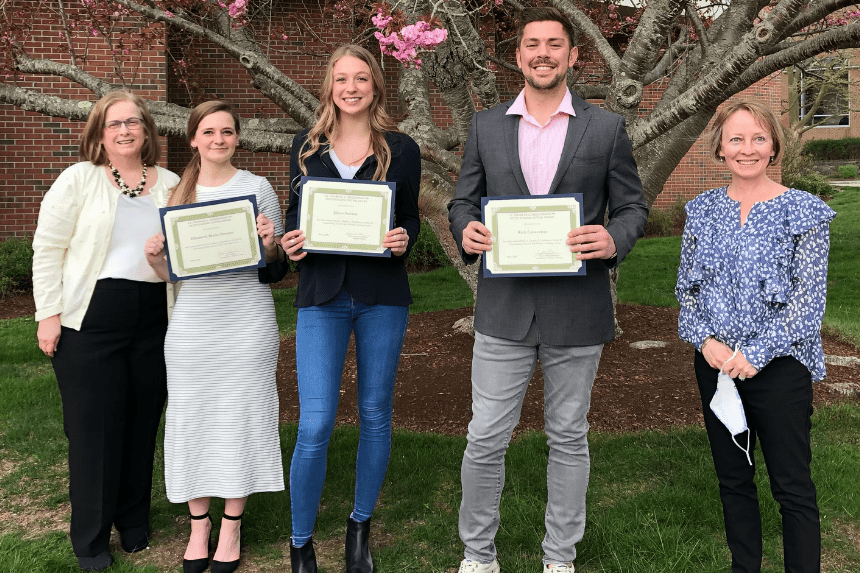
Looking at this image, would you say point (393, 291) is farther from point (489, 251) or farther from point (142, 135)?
point (142, 135)

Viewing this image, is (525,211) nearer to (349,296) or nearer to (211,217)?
(349,296)

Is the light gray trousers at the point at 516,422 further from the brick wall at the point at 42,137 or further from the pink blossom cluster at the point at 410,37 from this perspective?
the brick wall at the point at 42,137

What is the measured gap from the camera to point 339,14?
7.70m

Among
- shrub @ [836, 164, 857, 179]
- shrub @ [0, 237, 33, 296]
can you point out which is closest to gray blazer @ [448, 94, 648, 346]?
shrub @ [0, 237, 33, 296]

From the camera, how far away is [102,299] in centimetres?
334

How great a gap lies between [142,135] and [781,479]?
2969 mm

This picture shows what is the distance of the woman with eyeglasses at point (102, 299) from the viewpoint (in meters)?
3.31

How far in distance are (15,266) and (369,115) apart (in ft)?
28.3

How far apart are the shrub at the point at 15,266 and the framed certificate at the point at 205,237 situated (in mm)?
7855

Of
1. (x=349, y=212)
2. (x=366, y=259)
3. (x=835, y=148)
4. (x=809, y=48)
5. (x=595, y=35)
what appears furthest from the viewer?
(x=835, y=148)

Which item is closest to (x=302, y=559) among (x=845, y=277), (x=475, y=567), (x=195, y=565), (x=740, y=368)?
(x=195, y=565)

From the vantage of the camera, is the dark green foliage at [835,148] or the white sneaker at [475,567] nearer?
the white sneaker at [475,567]

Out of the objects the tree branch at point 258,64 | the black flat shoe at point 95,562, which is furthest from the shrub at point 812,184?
the black flat shoe at point 95,562

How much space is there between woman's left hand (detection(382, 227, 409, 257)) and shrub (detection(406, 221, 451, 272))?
8898 millimetres
